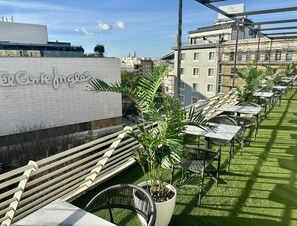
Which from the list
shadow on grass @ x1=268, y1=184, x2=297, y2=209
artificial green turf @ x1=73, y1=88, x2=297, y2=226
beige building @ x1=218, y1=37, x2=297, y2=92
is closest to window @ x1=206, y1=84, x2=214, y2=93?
beige building @ x1=218, y1=37, x2=297, y2=92

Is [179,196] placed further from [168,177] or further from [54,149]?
[54,149]

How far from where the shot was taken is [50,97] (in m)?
14.9

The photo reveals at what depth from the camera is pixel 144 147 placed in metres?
1.93

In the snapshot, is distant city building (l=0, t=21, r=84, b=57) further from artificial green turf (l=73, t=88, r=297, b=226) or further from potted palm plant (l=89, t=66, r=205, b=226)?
potted palm plant (l=89, t=66, r=205, b=226)

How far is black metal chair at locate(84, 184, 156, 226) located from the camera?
1501 mm

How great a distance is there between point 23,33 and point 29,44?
4.61 meters

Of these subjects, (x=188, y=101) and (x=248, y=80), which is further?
(x=188, y=101)

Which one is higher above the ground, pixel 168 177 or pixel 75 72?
pixel 75 72

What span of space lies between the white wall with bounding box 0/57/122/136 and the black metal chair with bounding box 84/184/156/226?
1405cm

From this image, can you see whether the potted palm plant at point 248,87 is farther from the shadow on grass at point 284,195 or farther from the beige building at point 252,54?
the beige building at point 252,54

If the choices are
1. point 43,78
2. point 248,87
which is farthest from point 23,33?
point 248,87

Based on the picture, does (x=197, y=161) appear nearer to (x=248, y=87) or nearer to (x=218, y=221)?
(x=218, y=221)

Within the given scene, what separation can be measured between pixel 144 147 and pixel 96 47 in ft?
53.3

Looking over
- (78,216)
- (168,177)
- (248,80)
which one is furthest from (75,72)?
(78,216)
